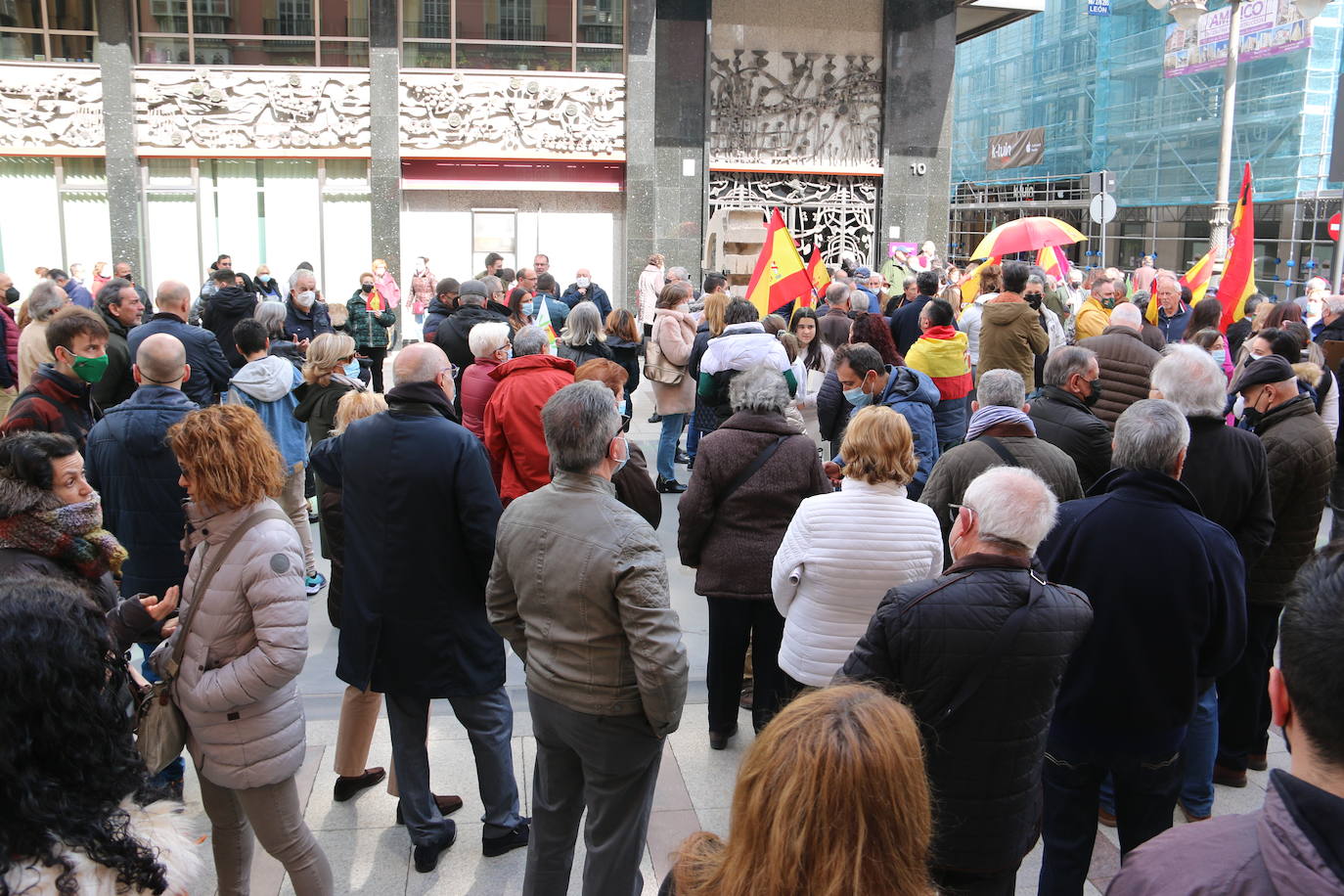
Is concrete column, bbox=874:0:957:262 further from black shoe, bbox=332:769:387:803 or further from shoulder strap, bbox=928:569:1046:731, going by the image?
shoulder strap, bbox=928:569:1046:731

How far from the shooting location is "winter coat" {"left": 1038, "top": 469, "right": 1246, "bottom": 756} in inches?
142

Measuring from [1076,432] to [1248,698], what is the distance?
1440mm

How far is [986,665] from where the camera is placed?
3076 mm

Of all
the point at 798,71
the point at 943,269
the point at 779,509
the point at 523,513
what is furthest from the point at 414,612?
the point at 798,71

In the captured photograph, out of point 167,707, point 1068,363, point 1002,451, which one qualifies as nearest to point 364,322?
point 1068,363

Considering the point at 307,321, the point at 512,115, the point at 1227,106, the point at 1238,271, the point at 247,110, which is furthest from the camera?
the point at 512,115

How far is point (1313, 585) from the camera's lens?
1811 mm

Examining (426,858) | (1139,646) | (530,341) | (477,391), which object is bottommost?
(426,858)

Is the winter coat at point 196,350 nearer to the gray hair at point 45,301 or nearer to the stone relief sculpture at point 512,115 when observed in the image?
the gray hair at point 45,301

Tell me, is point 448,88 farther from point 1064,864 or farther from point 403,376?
point 1064,864

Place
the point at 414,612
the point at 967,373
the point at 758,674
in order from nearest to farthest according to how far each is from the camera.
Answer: the point at 414,612
the point at 758,674
the point at 967,373

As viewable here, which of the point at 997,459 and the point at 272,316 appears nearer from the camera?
the point at 997,459

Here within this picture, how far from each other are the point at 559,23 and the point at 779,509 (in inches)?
666

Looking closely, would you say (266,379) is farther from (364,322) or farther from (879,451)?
(364,322)
